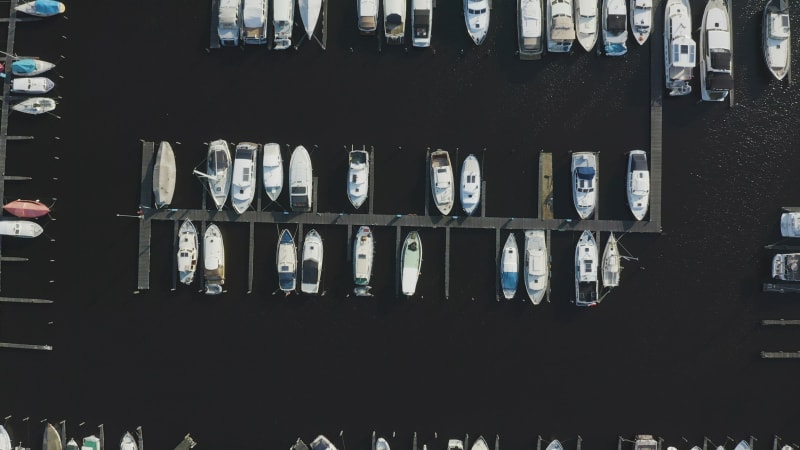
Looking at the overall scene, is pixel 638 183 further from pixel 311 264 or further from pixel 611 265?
pixel 311 264

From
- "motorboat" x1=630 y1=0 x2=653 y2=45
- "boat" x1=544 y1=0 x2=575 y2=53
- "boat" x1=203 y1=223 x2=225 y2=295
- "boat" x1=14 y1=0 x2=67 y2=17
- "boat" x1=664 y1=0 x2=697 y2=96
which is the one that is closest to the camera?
"boat" x1=664 y1=0 x2=697 y2=96

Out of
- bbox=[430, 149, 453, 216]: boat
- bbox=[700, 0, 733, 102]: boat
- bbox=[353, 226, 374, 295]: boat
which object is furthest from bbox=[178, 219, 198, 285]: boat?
bbox=[700, 0, 733, 102]: boat

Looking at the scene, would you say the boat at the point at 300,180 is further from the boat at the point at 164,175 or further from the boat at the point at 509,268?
the boat at the point at 509,268

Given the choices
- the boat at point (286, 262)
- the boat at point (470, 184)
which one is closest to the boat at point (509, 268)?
the boat at point (470, 184)

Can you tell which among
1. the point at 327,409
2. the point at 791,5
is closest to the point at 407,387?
the point at 327,409

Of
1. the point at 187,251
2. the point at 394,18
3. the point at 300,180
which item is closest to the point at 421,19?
the point at 394,18

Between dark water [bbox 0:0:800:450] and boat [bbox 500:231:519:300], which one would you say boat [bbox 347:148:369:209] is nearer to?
dark water [bbox 0:0:800:450]
